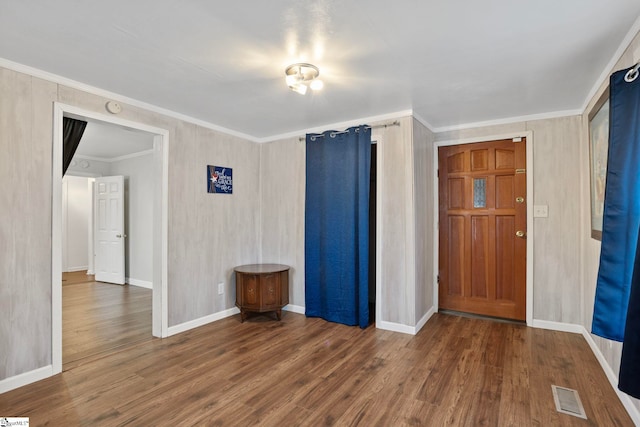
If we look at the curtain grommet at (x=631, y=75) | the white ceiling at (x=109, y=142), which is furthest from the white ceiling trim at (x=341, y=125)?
the curtain grommet at (x=631, y=75)

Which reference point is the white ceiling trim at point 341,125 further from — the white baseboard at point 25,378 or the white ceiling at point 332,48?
the white baseboard at point 25,378

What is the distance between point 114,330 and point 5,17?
9.58ft

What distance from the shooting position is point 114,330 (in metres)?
3.46

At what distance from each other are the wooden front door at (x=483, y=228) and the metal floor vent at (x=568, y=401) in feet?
4.82

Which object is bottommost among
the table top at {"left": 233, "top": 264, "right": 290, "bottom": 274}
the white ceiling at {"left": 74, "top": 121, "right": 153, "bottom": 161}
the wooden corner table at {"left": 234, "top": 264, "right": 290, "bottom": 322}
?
the wooden corner table at {"left": 234, "top": 264, "right": 290, "bottom": 322}

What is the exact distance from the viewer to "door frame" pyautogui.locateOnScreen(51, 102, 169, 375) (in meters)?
2.50

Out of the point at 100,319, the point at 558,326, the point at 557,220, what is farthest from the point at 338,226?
the point at 100,319

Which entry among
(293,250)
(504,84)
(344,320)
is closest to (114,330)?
(293,250)

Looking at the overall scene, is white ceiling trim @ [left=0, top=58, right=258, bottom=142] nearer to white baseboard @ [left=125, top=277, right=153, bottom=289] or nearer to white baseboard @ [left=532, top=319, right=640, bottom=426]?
white baseboard @ [left=125, top=277, right=153, bottom=289]

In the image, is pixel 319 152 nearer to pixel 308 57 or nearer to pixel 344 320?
pixel 308 57

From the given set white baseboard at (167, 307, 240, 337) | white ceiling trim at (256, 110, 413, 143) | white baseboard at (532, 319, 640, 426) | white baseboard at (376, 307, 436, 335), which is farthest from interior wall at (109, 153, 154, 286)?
white baseboard at (532, 319, 640, 426)

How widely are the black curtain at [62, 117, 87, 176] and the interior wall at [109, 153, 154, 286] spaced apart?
292 cm

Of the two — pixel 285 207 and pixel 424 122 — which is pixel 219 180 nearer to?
pixel 285 207

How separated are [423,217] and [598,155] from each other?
1.59 metres
